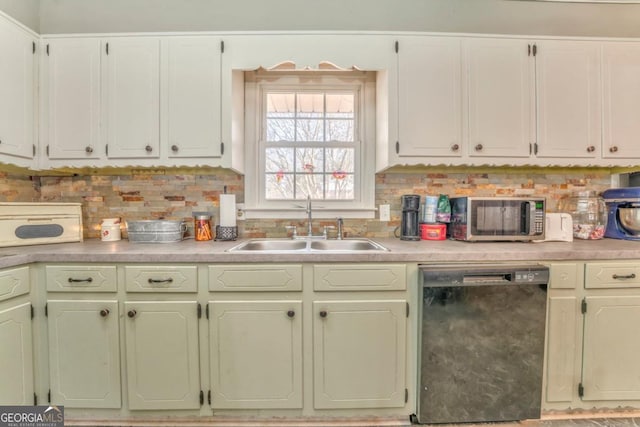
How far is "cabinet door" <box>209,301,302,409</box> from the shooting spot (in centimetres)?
153

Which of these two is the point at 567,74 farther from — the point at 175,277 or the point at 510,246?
the point at 175,277

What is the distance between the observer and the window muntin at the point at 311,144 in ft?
7.47

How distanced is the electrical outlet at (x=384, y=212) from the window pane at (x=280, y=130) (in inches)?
35.3

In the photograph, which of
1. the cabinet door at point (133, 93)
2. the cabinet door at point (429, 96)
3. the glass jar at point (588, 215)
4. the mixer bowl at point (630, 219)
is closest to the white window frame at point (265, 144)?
the cabinet door at point (429, 96)

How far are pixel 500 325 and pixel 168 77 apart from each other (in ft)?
8.06

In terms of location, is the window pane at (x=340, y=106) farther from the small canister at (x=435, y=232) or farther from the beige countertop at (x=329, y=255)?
the beige countertop at (x=329, y=255)

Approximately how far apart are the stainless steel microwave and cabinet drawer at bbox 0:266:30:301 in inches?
98.3

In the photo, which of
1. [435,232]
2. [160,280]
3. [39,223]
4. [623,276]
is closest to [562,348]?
[623,276]

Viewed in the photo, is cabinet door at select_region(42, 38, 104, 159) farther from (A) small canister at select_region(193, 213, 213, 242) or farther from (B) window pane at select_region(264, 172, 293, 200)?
(B) window pane at select_region(264, 172, 293, 200)

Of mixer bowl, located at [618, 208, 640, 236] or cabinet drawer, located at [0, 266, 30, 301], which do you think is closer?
cabinet drawer, located at [0, 266, 30, 301]

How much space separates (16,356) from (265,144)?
6.16ft

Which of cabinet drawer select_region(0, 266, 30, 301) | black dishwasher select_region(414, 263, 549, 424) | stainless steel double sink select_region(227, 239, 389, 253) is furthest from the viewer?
stainless steel double sink select_region(227, 239, 389, 253)

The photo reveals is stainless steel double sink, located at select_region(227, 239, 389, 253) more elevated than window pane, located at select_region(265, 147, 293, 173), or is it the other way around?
window pane, located at select_region(265, 147, 293, 173)

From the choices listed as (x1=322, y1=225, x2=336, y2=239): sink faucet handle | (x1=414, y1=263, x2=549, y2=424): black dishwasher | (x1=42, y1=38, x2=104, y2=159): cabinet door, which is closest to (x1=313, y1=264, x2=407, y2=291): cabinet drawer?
(x1=414, y1=263, x2=549, y2=424): black dishwasher
